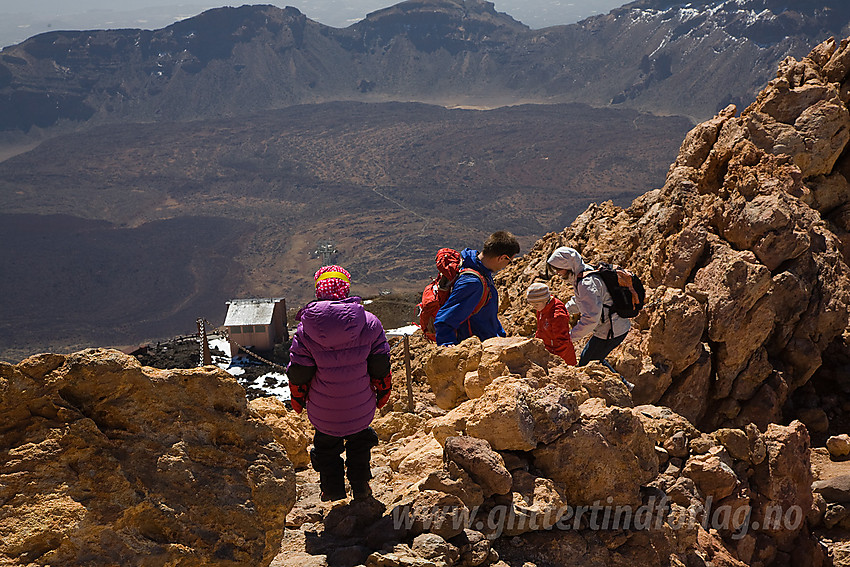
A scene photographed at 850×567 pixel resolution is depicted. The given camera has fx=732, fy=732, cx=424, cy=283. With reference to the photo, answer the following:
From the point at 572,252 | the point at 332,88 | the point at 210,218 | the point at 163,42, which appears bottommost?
the point at 210,218

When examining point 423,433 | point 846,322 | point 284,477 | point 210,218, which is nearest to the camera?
point 284,477

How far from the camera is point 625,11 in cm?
18125

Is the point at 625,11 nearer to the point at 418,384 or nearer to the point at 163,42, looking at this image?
the point at 163,42

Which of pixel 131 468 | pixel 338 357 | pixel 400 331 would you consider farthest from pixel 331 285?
pixel 400 331

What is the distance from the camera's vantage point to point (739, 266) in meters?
7.56

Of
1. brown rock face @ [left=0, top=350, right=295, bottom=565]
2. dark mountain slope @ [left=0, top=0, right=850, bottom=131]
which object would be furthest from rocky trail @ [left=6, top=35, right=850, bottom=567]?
dark mountain slope @ [left=0, top=0, right=850, bottom=131]

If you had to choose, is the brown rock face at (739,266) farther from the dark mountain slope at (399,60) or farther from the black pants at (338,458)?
the dark mountain slope at (399,60)

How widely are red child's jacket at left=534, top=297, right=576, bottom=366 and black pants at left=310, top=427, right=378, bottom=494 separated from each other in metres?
2.04

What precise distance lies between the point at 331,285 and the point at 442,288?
1.76 m

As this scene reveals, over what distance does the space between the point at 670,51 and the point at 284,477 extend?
542ft

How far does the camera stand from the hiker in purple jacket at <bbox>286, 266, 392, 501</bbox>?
139 inches

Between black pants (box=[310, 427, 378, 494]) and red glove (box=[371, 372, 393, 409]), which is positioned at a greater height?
red glove (box=[371, 372, 393, 409])

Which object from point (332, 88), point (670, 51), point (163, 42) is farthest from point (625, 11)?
point (163, 42)

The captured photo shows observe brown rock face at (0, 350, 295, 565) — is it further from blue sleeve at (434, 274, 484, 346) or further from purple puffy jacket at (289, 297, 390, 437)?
blue sleeve at (434, 274, 484, 346)
